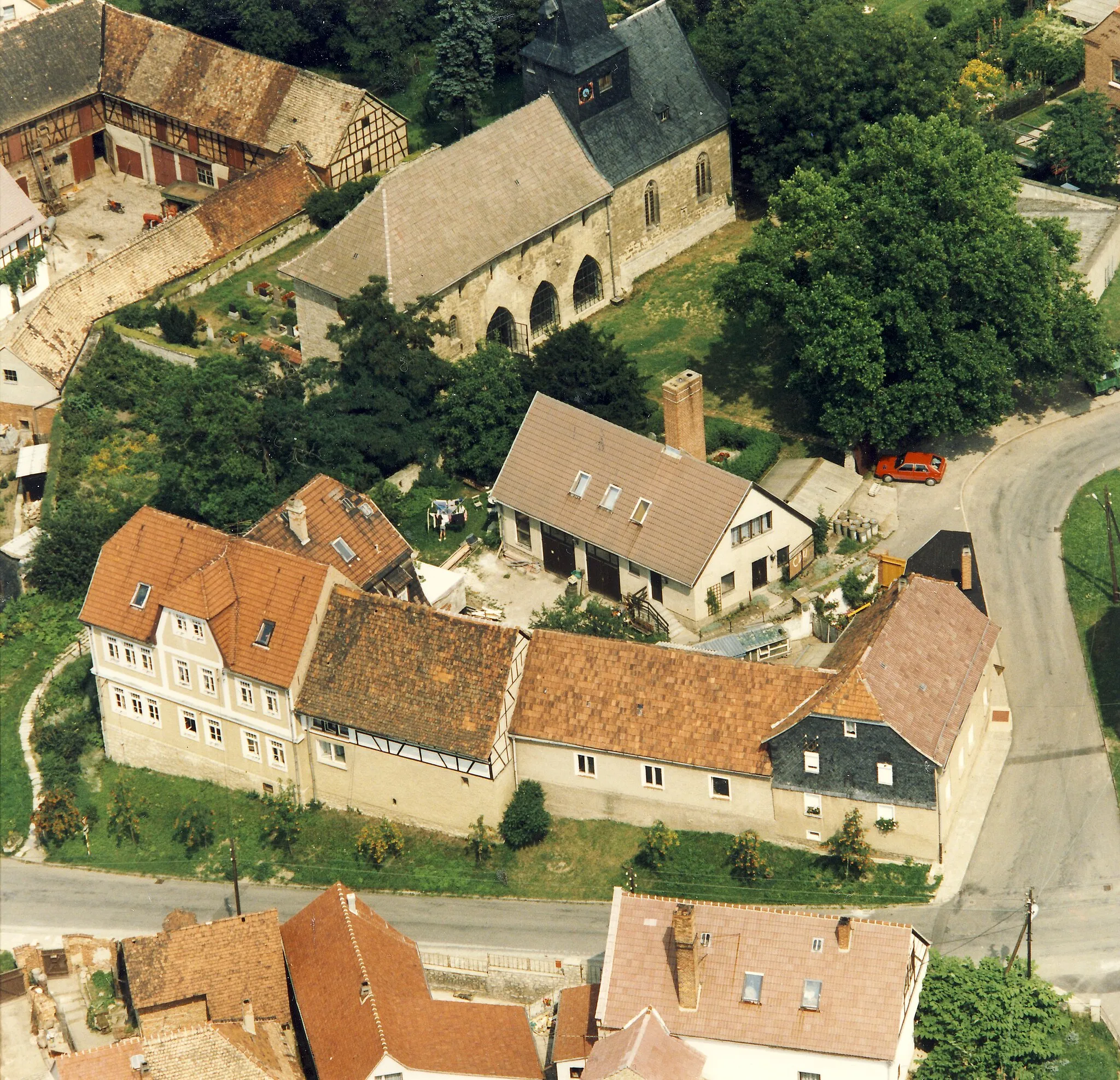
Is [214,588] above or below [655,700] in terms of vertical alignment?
above

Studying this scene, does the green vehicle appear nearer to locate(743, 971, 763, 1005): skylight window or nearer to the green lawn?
the green lawn

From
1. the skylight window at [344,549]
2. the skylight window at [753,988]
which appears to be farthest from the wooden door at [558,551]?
the skylight window at [753,988]

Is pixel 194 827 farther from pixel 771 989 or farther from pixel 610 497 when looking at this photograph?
pixel 771 989

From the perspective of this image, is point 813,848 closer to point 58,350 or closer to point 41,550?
point 41,550

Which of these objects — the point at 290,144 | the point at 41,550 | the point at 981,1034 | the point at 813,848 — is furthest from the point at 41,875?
the point at 290,144

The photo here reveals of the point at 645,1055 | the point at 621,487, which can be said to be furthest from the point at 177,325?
the point at 645,1055

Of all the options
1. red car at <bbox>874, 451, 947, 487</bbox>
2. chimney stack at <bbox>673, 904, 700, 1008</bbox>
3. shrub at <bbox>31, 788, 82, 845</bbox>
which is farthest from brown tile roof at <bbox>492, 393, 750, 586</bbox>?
shrub at <bbox>31, 788, 82, 845</bbox>
